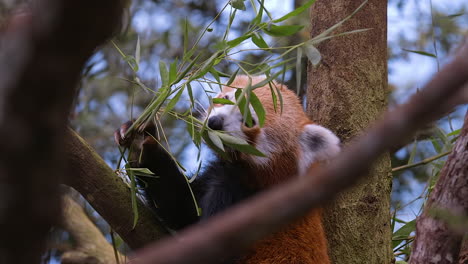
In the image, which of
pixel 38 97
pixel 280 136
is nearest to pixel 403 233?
pixel 280 136

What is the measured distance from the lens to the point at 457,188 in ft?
5.46

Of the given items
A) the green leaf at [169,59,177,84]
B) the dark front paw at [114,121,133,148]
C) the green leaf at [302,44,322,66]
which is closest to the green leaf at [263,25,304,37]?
the green leaf at [302,44,322,66]

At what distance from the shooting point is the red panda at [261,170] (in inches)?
103

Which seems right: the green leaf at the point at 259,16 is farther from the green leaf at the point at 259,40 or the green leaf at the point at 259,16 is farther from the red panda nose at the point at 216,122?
the red panda nose at the point at 216,122

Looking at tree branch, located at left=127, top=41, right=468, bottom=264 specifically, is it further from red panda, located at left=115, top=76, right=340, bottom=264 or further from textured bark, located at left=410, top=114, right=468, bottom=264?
red panda, located at left=115, top=76, right=340, bottom=264

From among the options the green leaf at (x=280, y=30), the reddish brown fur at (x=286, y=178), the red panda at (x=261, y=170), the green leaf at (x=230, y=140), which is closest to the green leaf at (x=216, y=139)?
the green leaf at (x=230, y=140)

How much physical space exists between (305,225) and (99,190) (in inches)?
42.4

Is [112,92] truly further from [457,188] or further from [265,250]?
[457,188]

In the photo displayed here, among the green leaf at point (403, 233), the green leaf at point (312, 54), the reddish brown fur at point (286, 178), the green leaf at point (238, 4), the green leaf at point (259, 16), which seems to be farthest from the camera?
the green leaf at point (403, 233)

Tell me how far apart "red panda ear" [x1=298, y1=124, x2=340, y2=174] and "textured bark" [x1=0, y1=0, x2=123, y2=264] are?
2037mm

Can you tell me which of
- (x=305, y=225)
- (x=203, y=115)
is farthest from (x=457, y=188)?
(x=203, y=115)

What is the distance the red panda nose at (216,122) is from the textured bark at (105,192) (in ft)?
1.84

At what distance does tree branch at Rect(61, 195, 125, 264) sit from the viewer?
118 inches

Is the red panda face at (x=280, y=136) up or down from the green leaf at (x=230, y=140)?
up
